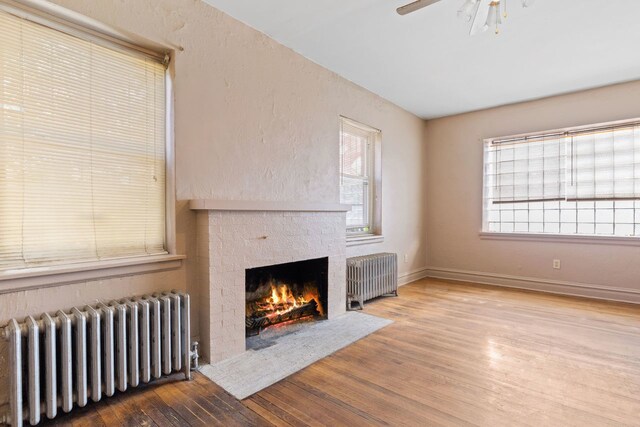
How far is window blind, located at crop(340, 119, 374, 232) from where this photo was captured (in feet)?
13.9

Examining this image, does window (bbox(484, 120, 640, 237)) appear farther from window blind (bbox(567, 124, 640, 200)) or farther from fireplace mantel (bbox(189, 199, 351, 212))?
fireplace mantel (bbox(189, 199, 351, 212))

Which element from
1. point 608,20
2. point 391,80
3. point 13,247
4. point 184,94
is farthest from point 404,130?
point 13,247

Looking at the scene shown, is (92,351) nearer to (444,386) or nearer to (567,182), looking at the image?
(444,386)

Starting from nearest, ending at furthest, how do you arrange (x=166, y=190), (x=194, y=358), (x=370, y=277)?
(x=194, y=358) < (x=166, y=190) < (x=370, y=277)

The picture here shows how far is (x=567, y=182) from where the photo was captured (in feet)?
15.0

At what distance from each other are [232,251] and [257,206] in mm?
410

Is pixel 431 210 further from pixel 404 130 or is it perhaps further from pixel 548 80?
pixel 548 80

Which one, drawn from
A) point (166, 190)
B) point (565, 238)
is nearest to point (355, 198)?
point (166, 190)

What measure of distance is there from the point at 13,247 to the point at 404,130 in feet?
15.7

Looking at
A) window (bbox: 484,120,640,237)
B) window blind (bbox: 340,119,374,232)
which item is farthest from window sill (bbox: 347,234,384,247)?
window (bbox: 484,120,640,237)

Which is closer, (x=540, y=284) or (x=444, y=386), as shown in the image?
(x=444, y=386)

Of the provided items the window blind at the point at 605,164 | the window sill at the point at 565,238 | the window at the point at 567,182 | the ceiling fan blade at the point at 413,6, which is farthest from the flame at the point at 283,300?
the window blind at the point at 605,164

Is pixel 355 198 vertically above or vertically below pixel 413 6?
below

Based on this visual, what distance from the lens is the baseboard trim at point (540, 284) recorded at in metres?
4.18
